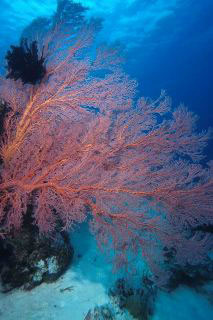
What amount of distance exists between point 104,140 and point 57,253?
2.78 meters

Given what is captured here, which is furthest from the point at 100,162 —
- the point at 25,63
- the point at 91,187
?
the point at 25,63

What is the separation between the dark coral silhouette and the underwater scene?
0.02 m

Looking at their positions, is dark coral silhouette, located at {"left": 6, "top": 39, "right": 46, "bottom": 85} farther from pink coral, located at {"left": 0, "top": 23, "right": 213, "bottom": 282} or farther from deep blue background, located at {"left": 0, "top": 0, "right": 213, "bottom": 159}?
deep blue background, located at {"left": 0, "top": 0, "right": 213, "bottom": 159}

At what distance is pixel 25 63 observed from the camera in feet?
14.8

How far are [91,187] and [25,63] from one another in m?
2.71

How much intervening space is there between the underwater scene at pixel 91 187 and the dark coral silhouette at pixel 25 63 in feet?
0.06

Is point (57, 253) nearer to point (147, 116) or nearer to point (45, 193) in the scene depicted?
point (45, 193)

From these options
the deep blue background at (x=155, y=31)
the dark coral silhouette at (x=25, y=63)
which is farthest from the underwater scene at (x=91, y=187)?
the deep blue background at (x=155, y=31)

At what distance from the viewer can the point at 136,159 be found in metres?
4.51

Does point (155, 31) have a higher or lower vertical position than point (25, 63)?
higher

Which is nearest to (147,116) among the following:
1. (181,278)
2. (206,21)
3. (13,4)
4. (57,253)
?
(57,253)

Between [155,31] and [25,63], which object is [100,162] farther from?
[155,31]

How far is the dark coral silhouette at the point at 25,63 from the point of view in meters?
4.40

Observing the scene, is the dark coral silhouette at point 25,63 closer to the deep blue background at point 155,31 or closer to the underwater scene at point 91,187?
the underwater scene at point 91,187
